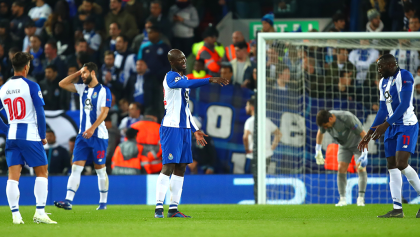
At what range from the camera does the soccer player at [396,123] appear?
7.01 m

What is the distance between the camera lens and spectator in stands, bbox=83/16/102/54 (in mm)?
14502

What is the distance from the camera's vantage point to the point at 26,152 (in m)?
Result: 6.12

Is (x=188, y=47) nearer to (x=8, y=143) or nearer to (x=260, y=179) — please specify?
(x=260, y=179)

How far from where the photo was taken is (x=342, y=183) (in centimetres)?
1020

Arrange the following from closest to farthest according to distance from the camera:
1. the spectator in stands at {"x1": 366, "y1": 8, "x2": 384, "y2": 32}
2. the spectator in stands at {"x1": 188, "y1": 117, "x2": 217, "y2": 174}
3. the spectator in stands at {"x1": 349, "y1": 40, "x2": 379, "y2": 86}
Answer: the spectator in stands at {"x1": 188, "y1": 117, "x2": 217, "y2": 174} < the spectator in stands at {"x1": 349, "y1": 40, "x2": 379, "y2": 86} < the spectator in stands at {"x1": 366, "y1": 8, "x2": 384, "y2": 32}

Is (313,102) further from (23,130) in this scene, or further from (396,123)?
(23,130)

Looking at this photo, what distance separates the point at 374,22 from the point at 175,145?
27.7ft

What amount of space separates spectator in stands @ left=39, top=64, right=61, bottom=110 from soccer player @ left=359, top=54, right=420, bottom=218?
8056mm

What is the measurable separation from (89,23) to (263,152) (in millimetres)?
6382

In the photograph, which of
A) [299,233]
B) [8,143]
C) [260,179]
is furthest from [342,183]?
[8,143]

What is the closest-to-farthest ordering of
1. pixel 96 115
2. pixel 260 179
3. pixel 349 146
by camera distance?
pixel 96 115 < pixel 349 146 < pixel 260 179

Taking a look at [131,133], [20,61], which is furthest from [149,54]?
[20,61]

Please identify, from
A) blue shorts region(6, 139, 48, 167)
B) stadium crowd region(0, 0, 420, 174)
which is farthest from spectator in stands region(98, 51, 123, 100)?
blue shorts region(6, 139, 48, 167)

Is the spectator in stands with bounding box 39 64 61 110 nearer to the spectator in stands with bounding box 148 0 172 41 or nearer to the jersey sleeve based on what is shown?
the spectator in stands with bounding box 148 0 172 41
